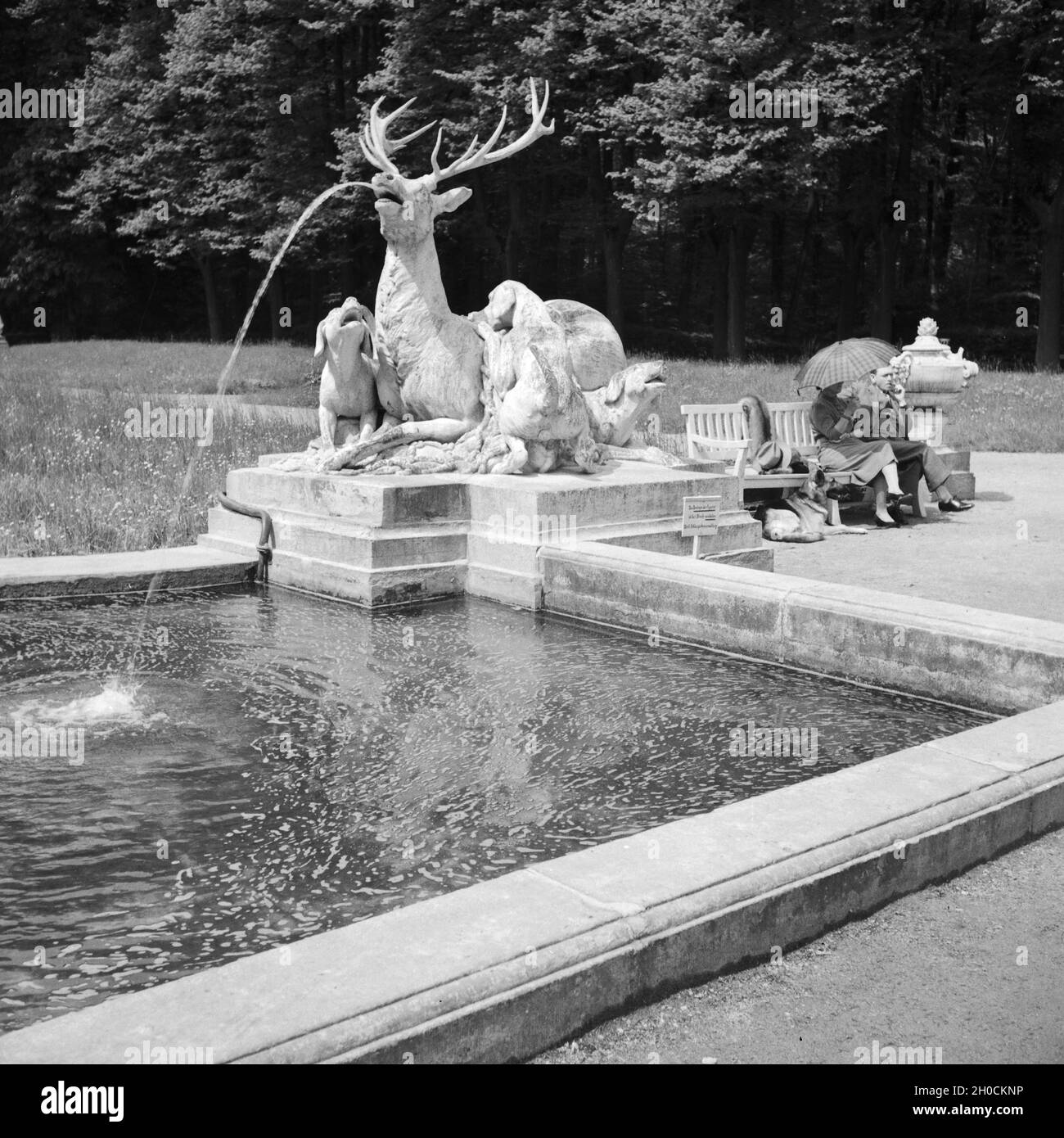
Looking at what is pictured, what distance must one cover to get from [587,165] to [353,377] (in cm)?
2488

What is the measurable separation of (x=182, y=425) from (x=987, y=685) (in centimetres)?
1169

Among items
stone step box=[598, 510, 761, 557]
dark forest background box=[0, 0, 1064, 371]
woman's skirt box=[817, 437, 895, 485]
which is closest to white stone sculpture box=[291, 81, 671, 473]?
stone step box=[598, 510, 761, 557]

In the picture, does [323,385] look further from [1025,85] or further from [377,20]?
[377,20]

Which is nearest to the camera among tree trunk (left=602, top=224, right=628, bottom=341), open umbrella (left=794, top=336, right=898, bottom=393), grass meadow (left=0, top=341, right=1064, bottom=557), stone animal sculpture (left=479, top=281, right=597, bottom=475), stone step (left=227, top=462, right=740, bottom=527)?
stone step (left=227, top=462, right=740, bottom=527)

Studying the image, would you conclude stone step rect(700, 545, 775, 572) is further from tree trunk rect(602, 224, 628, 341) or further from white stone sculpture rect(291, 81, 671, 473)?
tree trunk rect(602, 224, 628, 341)

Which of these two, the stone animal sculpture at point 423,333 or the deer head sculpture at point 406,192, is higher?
the deer head sculpture at point 406,192

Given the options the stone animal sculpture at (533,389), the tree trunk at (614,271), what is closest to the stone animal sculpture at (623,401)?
the stone animal sculpture at (533,389)

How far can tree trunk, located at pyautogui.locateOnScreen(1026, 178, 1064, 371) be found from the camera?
84.2 ft

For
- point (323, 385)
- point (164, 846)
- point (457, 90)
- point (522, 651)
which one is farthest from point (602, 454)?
point (457, 90)

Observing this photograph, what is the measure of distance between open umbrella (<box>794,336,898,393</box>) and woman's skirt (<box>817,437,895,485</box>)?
57 centimetres

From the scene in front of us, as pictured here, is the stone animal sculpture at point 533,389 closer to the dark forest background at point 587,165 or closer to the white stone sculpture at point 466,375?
the white stone sculpture at point 466,375

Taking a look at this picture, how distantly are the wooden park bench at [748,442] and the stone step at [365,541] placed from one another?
2.96 m

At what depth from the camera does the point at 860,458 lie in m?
11.5

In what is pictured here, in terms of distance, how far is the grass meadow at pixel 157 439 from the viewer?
10016mm
